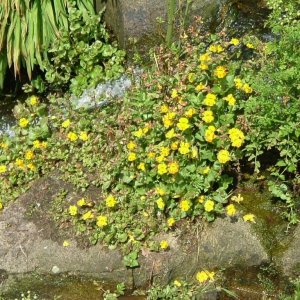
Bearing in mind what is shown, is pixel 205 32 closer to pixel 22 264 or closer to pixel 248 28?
pixel 248 28

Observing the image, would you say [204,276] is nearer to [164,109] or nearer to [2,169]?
[164,109]

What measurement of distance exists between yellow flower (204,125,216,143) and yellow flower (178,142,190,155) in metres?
0.12

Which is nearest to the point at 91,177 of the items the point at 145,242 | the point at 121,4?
the point at 145,242

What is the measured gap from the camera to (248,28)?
4.99m

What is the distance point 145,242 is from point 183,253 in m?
0.25

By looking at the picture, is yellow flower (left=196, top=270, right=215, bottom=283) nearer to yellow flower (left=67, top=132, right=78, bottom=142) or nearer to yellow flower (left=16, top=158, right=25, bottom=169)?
yellow flower (left=67, top=132, right=78, bottom=142)

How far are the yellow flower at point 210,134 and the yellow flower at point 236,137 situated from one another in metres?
0.10

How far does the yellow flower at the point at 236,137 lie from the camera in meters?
3.63

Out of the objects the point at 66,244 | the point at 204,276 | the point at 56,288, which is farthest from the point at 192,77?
the point at 56,288

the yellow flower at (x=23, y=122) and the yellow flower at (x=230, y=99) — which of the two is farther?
the yellow flower at (x=23, y=122)

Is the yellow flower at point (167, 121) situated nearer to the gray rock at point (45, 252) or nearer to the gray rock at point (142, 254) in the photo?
the gray rock at point (142, 254)

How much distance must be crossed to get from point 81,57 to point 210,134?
1.69 meters

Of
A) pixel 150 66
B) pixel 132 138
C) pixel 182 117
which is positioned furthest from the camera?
pixel 150 66

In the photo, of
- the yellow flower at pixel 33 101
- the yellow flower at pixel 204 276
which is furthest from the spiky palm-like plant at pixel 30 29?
the yellow flower at pixel 204 276
